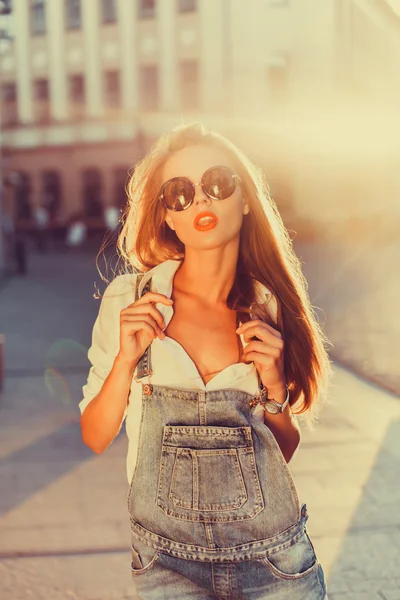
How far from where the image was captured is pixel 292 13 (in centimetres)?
3553

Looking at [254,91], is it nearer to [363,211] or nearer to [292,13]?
[292,13]

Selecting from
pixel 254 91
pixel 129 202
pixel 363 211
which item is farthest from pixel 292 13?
pixel 129 202

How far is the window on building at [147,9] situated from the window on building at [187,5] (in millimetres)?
1354

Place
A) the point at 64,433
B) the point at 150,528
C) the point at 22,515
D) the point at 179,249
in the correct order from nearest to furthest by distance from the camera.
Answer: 1. the point at 150,528
2. the point at 179,249
3. the point at 22,515
4. the point at 64,433

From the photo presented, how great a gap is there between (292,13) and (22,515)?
1340 inches

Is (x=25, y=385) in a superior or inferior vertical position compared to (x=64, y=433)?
inferior

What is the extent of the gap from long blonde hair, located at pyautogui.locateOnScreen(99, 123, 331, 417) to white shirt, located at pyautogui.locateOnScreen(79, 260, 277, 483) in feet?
0.14

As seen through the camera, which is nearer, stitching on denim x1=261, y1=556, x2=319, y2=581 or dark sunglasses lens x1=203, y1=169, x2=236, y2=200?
stitching on denim x1=261, y1=556, x2=319, y2=581

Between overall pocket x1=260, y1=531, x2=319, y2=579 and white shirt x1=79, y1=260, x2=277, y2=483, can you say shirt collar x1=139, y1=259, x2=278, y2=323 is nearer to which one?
white shirt x1=79, y1=260, x2=277, y2=483

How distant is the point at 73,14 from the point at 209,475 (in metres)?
41.6

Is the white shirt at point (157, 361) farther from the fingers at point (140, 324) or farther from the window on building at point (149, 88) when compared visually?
the window on building at point (149, 88)

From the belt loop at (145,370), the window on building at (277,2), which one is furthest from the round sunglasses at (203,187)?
the window on building at (277,2)

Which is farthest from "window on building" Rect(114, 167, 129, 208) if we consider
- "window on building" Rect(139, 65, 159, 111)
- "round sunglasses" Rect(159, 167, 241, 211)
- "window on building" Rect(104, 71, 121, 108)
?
"round sunglasses" Rect(159, 167, 241, 211)

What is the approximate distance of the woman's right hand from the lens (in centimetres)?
185
